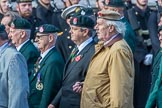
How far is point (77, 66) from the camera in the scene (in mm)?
9094

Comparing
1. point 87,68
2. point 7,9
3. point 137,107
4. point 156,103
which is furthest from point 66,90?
point 7,9

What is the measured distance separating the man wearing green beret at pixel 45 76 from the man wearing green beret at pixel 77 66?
0.15 meters

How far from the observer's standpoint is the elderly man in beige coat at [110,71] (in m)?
7.95

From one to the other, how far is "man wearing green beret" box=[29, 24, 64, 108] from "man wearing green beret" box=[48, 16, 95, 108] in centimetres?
15

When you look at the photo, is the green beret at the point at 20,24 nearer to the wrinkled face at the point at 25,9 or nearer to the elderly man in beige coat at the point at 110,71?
the elderly man in beige coat at the point at 110,71

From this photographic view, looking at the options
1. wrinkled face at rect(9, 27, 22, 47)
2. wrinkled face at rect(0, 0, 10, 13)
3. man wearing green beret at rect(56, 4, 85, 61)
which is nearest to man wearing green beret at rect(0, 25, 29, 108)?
wrinkled face at rect(9, 27, 22, 47)

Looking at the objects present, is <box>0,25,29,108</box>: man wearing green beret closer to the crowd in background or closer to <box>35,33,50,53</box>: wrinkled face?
the crowd in background

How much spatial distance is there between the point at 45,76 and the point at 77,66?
2.16 ft

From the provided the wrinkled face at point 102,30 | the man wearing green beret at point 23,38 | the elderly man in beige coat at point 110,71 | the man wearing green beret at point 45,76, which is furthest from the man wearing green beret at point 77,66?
the man wearing green beret at point 23,38

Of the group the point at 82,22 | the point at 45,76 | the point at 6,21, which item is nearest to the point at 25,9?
the point at 6,21

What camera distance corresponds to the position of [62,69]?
31.8 ft

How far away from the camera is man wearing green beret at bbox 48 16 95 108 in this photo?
8.99m

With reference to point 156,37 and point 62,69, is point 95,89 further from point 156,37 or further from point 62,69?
point 156,37

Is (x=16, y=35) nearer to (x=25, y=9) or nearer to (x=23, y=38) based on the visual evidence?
(x=23, y=38)
